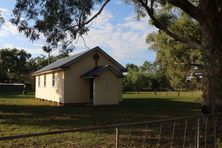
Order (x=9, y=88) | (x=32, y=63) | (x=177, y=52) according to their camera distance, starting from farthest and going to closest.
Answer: (x=32, y=63) → (x=9, y=88) → (x=177, y=52)

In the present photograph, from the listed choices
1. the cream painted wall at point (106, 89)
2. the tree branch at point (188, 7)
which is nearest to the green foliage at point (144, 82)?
the cream painted wall at point (106, 89)

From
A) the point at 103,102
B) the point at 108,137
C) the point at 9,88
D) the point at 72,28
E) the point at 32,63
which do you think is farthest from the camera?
the point at 32,63

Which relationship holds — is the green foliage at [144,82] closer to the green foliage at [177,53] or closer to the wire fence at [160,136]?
the green foliage at [177,53]

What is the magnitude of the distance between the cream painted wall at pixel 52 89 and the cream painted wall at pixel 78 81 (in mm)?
597

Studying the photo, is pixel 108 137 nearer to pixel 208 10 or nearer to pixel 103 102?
pixel 208 10

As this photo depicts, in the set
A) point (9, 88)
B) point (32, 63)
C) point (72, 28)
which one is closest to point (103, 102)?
point (72, 28)

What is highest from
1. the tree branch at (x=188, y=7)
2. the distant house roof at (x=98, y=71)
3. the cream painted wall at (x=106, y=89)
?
the tree branch at (x=188, y=7)

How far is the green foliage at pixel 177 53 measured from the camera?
30.3m

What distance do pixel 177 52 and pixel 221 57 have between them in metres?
25.6

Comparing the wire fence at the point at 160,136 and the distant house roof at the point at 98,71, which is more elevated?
the distant house roof at the point at 98,71

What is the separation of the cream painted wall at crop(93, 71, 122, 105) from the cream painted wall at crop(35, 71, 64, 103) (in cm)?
301

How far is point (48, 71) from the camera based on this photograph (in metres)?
36.0

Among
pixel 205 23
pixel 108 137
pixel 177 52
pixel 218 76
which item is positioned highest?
pixel 177 52

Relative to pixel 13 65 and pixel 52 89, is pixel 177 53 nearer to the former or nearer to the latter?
pixel 52 89
